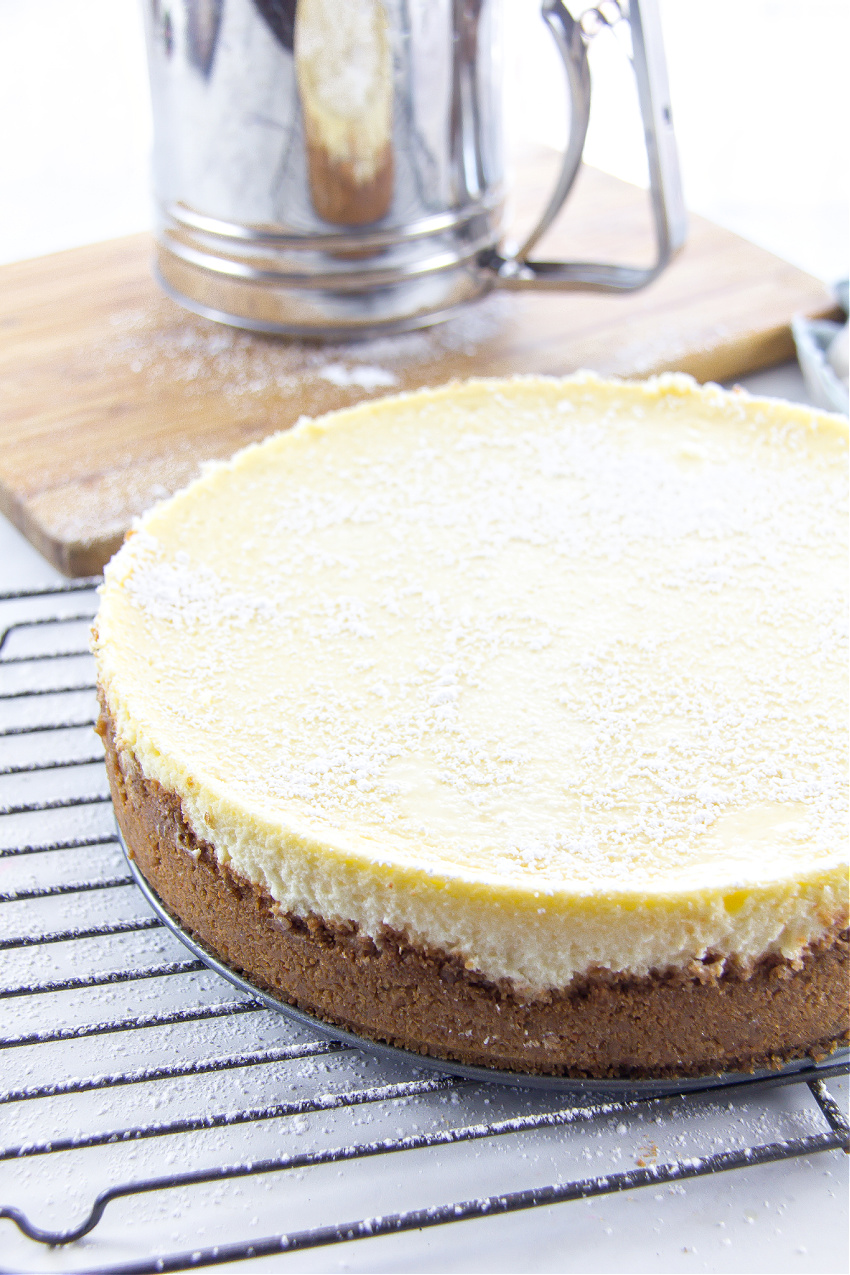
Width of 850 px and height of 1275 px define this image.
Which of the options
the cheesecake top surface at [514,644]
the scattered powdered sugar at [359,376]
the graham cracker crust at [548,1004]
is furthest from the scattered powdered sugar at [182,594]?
the scattered powdered sugar at [359,376]

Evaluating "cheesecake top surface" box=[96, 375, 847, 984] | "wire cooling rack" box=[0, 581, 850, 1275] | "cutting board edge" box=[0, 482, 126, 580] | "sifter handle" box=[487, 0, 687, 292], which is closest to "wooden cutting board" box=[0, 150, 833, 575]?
"cutting board edge" box=[0, 482, 126, 580]

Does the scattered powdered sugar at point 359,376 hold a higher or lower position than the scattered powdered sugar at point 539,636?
lower

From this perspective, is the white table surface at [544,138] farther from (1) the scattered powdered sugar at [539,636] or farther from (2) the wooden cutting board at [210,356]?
(1) the scattered powdered sugar at [539,636]

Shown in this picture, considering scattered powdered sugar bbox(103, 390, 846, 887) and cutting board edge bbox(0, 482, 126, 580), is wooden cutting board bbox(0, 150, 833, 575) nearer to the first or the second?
cutting board edge bbox(0, 482, 126, 580)

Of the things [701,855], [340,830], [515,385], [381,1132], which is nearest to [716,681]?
[701,855]

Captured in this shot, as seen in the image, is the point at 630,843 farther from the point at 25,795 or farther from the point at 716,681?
the point at 25,795
